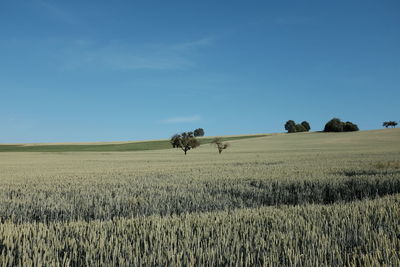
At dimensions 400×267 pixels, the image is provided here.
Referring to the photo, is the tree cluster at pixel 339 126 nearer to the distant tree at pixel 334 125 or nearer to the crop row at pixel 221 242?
the distant tree at pixel 334 125

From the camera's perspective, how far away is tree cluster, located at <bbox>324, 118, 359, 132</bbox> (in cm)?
11112

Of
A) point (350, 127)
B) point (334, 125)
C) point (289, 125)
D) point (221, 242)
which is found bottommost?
point (221, 242)

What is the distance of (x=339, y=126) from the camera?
366ft

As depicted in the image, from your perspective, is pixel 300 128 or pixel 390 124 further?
pixel 300 128

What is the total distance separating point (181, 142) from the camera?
6188 centimetres

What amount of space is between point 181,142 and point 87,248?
190ft

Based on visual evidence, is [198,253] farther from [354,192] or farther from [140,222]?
[354,192]

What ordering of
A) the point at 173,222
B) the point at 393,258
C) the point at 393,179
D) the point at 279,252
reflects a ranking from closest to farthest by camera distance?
the point at 393,258 → the point at 279,252 → the point at 173,222 → the point at 393,179

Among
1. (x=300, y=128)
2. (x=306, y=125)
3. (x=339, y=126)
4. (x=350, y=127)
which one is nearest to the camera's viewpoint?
(x=350, y=127)

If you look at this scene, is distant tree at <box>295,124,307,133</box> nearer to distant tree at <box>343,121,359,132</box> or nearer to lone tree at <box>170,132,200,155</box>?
distant tree at <box>343,121,359,132</box>

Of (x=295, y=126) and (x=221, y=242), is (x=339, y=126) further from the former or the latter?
(x=221, y=242)

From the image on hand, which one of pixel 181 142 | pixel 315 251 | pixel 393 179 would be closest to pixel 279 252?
pixel 315 251

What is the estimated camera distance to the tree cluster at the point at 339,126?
365 ft

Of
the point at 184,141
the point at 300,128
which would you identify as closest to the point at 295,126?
the point at 300,128
